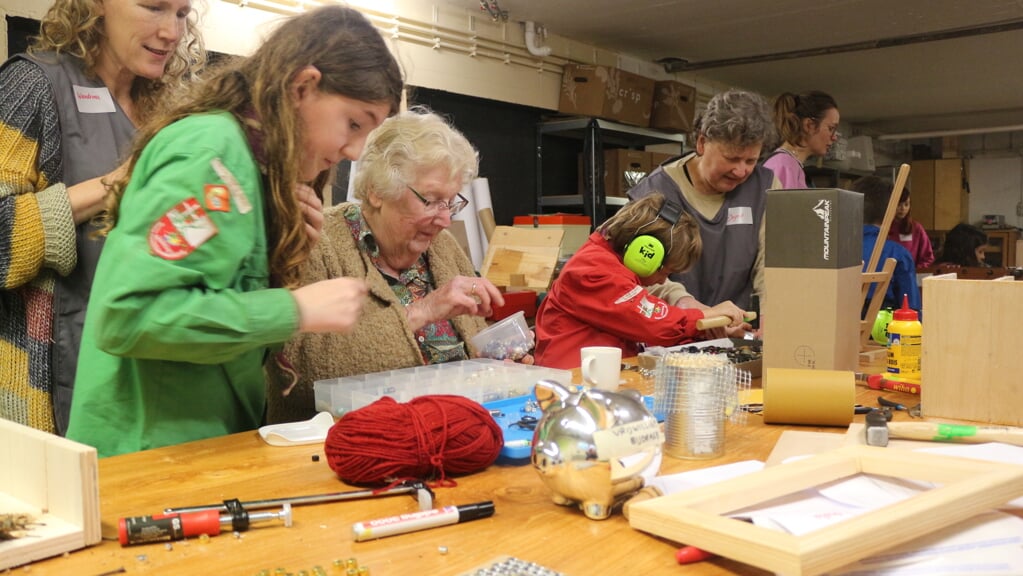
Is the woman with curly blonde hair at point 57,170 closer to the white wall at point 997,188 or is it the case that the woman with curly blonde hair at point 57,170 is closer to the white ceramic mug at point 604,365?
the white ceramic mug at point 604,365

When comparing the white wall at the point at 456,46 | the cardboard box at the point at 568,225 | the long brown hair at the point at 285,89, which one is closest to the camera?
the long brown hair at the point at 285,89

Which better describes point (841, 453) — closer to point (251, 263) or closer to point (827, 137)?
point (251, 263)

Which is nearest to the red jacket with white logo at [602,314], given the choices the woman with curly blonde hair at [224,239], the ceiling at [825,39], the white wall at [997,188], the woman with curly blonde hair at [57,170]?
the woman with curly blonde hair at [224,239]

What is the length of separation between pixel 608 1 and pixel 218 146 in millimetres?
4521

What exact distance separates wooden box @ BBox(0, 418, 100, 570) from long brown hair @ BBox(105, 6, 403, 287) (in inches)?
17.7

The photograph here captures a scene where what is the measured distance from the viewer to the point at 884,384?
5.73 ft

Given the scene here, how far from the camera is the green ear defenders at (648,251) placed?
8.33 ft

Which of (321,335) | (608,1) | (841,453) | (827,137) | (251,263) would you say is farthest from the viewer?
(608,1)

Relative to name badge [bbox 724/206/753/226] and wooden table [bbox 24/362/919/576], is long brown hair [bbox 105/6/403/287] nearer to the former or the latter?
wooden table [bbox 24/362/919/576]

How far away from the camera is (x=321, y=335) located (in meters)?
1.90

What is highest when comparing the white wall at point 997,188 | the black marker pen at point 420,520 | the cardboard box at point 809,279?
the white wall at point 997,188

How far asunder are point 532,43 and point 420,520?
5.26m

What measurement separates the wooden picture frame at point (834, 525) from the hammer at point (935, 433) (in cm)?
16

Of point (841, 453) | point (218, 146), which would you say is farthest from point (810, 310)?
point (218, 146)
